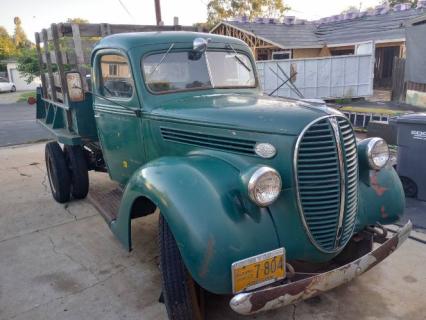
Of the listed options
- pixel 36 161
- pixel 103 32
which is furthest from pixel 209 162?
pixel 36 161

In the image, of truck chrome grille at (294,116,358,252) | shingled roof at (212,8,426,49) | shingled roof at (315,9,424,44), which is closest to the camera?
truck chrome grille at (294,116,358,252)

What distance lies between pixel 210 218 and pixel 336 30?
18.7 meters

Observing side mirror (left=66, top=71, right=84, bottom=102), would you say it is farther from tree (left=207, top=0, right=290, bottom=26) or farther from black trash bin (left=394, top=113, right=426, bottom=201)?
tree (left=207, top=0, right=290, bottom=26)

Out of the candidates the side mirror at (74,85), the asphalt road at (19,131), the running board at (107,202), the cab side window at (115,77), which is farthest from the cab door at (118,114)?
the asphalt road at (19,131)

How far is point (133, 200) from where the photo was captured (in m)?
2.64

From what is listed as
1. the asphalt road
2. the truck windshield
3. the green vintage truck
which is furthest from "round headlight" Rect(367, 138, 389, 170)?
the asphalt road

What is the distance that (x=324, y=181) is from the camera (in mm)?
2283

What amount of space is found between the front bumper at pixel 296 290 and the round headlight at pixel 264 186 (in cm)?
46

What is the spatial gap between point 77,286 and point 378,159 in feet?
8.38

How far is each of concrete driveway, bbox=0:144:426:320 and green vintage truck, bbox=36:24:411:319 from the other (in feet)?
1.08

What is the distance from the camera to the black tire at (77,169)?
15.4 ft

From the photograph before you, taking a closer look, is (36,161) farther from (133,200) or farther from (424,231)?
(424,231)

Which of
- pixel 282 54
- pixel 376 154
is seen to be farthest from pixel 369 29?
pixel 376 154

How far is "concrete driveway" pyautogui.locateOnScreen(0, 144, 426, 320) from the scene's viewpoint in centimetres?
274
